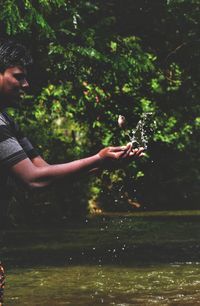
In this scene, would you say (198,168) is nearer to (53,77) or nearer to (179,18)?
(179,18)

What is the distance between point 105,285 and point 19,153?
8129 mm

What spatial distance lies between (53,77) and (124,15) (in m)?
4.50

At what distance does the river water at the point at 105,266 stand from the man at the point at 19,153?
6462 mm

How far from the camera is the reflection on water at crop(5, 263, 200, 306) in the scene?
10.6 metres

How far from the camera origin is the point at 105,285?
39.1ft

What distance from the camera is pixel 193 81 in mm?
25969

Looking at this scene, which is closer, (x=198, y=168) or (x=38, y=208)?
(x=38, y=208)

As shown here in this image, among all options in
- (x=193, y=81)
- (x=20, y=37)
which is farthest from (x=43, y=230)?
(x=193, y=81)

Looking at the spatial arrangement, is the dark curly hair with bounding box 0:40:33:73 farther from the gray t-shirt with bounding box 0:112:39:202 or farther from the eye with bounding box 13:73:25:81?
the gray t-shirt with bounding box 0:112:39:202

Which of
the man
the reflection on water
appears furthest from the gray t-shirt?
the reflection on water

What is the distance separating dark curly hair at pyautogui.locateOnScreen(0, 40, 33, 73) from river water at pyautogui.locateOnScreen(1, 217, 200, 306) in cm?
646

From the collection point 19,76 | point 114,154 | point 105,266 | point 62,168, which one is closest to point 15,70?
point 19,76

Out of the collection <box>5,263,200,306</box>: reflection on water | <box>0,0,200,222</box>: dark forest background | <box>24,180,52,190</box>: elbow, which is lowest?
<box>5,263,200,306</box>: reflection on water

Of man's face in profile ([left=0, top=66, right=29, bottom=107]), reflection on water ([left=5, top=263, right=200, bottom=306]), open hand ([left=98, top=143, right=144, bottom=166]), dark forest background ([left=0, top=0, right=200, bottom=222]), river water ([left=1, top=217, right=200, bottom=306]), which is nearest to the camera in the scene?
open hand ([left=98, top=143, right=144, bottom=166])
